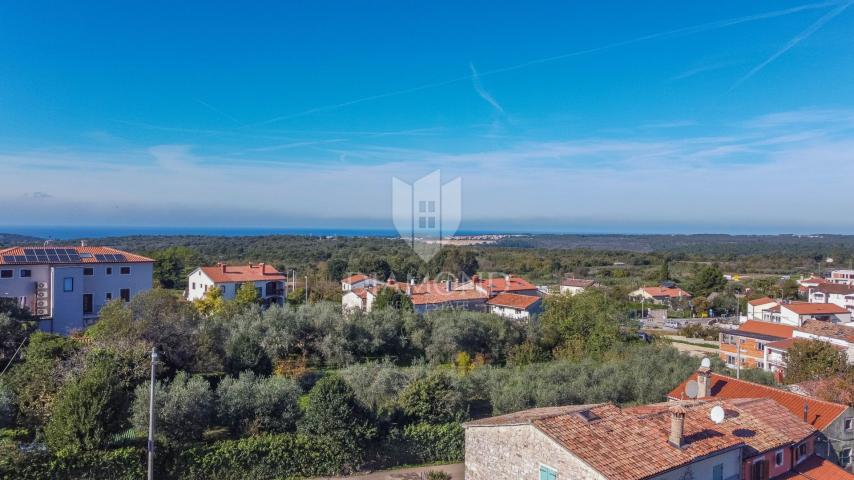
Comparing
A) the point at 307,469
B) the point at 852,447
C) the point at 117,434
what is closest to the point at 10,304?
the point at 117,434

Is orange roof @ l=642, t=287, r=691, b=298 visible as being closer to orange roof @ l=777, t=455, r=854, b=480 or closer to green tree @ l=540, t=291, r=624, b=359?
green tree @ l=540, t=291, r=624, b=359

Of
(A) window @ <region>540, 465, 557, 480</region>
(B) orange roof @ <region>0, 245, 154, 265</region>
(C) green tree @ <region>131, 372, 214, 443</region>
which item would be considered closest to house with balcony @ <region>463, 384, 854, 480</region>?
(A) window @ <region>540, 465, 557, 480</region>

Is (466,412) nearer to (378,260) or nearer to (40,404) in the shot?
(40,404)

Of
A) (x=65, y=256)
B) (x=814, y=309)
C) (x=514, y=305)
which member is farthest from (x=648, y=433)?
(x=814, y=309)

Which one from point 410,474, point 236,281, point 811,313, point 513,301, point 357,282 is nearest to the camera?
point 410,474

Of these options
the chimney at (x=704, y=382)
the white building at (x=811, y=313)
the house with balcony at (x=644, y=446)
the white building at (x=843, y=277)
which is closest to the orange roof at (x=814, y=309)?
the white building at (x=811, y=313)

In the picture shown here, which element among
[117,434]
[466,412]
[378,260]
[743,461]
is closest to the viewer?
[743,461]

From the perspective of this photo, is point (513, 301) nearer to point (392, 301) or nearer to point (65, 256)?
point (392, 301)
